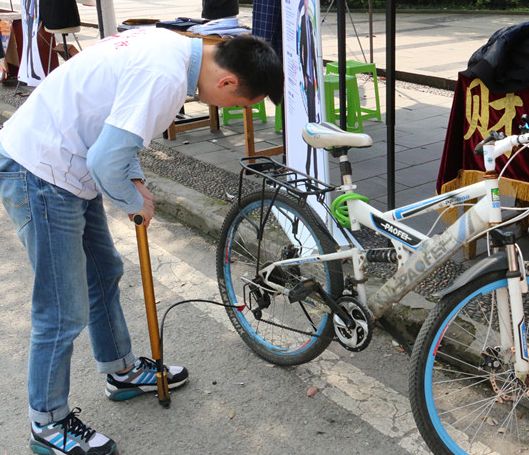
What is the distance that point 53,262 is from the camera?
2479 millimetres

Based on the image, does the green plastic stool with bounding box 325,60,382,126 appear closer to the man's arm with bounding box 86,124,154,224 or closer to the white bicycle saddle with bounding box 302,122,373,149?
the white bicycle saddle with bounding box 302,122,373,149

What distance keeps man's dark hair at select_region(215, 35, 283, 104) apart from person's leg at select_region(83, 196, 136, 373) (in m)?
0.81

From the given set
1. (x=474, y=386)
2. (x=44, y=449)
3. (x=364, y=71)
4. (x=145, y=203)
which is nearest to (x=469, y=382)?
(x=474, y=386)

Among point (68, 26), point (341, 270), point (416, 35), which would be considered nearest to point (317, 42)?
point (341, 270)

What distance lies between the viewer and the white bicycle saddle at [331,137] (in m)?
2.78

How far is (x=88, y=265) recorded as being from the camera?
2.86 metres

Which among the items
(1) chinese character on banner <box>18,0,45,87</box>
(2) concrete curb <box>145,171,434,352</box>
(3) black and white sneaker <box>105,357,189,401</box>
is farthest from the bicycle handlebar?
(1) chinese character on banner <box>18,0,45,87</box>

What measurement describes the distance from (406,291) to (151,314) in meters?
1.06

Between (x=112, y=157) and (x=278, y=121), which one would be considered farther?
(x=278, y=121)

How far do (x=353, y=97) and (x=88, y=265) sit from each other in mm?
4286

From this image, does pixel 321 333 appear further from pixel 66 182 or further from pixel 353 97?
pixel 353 97

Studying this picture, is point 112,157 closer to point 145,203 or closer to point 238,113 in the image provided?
point 145,203

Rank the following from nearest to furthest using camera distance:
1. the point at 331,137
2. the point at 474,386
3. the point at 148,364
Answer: the point at 331,137 < the point at 474,386 < the point at 148,364

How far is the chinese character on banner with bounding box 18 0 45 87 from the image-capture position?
26.9ft
